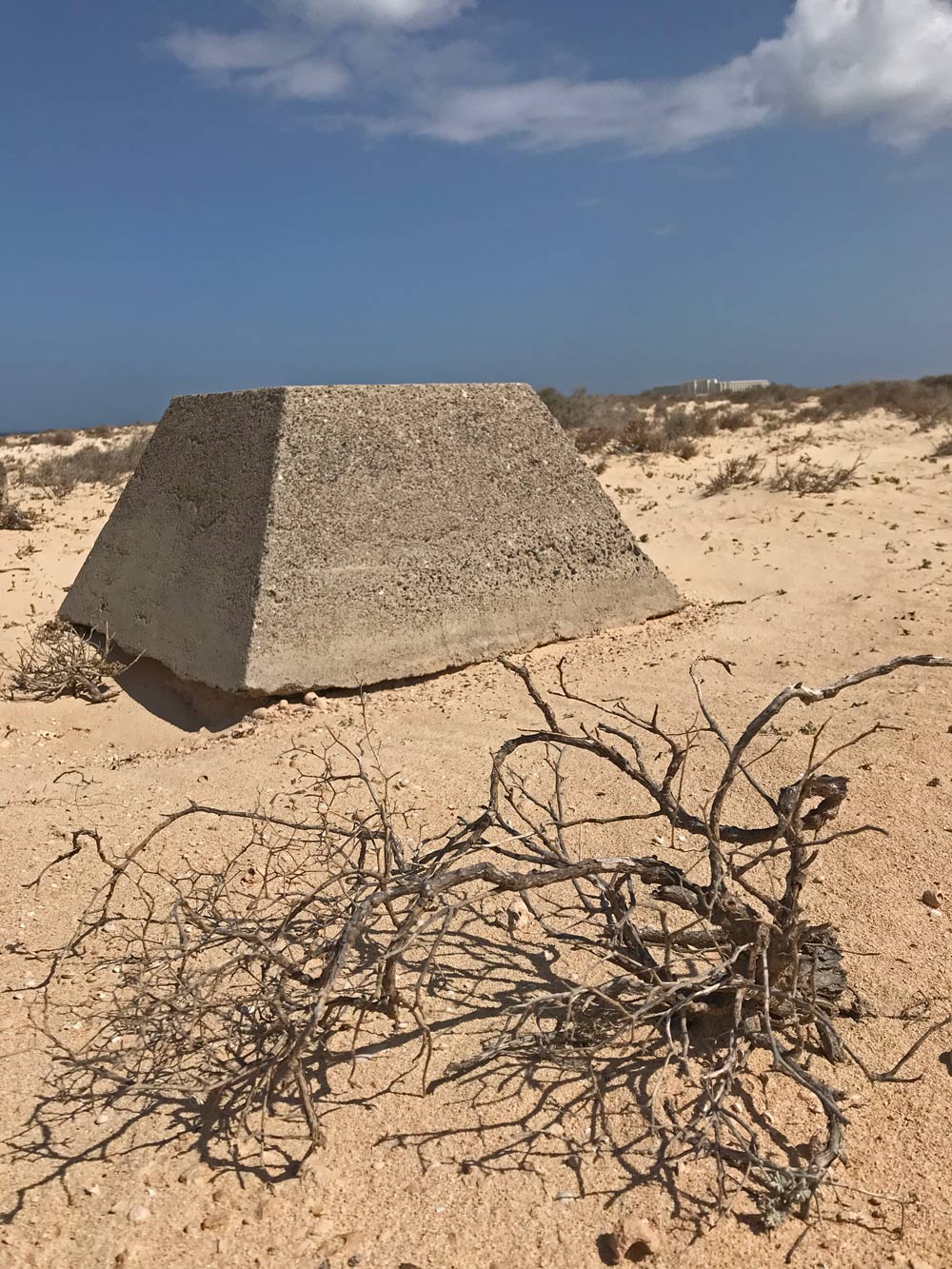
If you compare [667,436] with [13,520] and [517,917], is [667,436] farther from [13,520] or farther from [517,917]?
[517,917]

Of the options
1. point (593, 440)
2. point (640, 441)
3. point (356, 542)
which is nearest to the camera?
point (356, 542)

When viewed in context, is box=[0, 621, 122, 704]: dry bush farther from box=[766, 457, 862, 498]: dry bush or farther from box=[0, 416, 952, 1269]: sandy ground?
box=[766, 457, 862, 498]: dry bush

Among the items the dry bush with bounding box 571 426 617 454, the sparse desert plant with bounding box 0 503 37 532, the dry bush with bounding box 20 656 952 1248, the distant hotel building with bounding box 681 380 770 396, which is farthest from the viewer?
the distant hotel building with bounding box 681 380 770 396

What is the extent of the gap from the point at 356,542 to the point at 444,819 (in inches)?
65.9

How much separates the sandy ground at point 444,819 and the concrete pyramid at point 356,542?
0.23m

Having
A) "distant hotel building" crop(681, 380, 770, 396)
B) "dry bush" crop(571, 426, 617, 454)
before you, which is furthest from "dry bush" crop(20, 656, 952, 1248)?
"distant hotel building" crop(681, 380, 770, 396)

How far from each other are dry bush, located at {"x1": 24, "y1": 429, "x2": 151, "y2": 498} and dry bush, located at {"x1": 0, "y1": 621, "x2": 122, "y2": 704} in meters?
6.09

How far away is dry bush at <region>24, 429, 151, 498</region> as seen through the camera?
11184mm

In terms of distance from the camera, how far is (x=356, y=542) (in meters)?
4.51

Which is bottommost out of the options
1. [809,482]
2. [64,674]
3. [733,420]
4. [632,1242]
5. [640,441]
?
[632,1242]

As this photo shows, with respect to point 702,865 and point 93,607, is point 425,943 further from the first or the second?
point 93,607

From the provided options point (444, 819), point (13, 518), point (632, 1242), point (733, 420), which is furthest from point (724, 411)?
point (632, 1242)

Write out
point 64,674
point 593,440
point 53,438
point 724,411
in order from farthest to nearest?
Answer: 1. point 53,438
2. point 724,411
3. point 593,440
4. point 64,674

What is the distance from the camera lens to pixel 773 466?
1027cm
